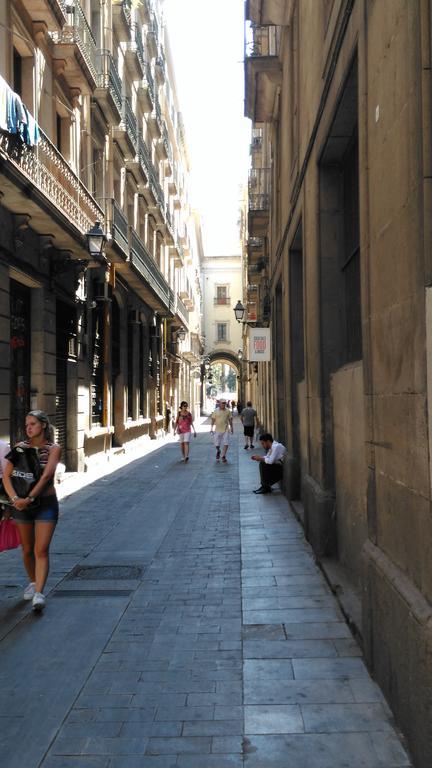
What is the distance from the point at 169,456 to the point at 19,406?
8.81 meters

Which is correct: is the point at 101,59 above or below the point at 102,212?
above

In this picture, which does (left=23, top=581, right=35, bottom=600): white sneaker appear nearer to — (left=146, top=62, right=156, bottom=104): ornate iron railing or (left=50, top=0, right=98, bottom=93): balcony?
(left=50, top=0, right=98, bottom=93): balcony

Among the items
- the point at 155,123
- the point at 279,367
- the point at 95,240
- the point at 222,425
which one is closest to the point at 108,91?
the point at 95,240

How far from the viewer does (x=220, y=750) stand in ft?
11.3

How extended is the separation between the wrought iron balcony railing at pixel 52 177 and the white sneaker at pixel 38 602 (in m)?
6.52

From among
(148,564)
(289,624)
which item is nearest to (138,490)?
(148,564)

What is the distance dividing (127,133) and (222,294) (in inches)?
2082

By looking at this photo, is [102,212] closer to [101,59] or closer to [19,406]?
[101,59]

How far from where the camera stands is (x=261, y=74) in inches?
508

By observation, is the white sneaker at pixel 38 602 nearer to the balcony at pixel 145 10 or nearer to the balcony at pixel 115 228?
the balcony at pixel 115 228

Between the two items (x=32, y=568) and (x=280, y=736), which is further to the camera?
(x=32, y=568)

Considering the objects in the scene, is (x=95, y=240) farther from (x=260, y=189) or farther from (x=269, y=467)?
(x=260, y=189)

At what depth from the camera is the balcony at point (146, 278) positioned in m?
21.6

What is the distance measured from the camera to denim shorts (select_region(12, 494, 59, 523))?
5.87 m
